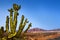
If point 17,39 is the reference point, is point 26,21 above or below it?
above

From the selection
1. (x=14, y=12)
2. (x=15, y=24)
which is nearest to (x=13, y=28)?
(x=15, y=24)

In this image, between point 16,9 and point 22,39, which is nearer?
point 16,9

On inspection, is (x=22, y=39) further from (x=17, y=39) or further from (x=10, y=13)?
(x=10, y=13)

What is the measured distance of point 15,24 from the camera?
423 inches

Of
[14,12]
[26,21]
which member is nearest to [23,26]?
[26,21]

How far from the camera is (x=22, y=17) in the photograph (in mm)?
10625

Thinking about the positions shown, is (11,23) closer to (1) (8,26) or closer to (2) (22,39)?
(1) (8,26)

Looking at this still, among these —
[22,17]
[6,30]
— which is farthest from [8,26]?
[22,17]

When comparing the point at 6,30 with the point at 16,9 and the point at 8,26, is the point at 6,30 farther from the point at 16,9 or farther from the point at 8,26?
the point at 16,9

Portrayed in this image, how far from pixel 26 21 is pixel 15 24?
2.10 feet

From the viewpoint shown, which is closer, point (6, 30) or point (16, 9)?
point (16, 9)

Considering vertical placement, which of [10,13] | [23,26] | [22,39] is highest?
[10,13]

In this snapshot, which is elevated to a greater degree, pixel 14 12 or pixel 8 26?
pixel 14 12

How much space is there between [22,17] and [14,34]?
1.05m
